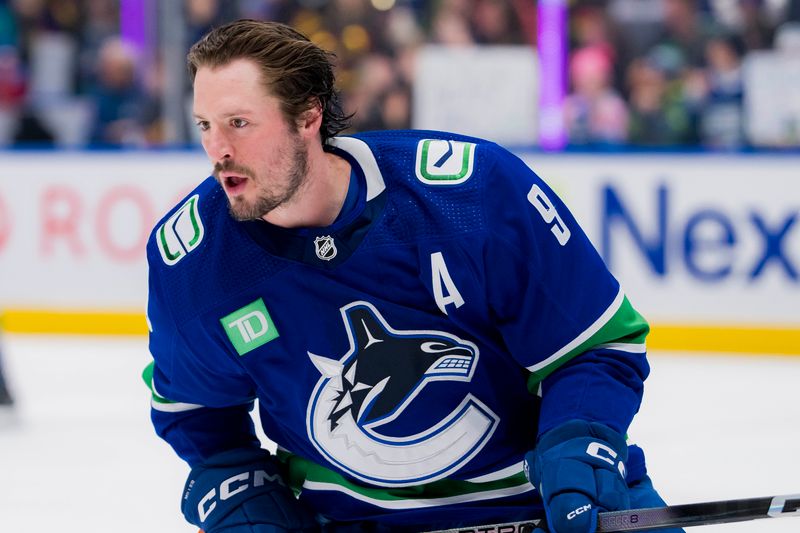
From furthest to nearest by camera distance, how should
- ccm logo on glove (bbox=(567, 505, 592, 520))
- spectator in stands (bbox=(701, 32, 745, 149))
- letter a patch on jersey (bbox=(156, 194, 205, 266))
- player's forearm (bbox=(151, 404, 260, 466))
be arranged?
spectator in stands (bbox=(701, 32, 745, 149))
player's forearm (bbox=(151, 404, 260, 466))
letter a patch on jersey (bbox=(156, 194, 205, 266))
ccm logo on glove (bbox=(567, 505, 592, 520))

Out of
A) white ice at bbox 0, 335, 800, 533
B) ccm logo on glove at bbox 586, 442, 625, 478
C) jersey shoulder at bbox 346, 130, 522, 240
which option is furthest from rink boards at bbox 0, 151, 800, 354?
ccm logo on glove at bbox 586, 442, 625, 478

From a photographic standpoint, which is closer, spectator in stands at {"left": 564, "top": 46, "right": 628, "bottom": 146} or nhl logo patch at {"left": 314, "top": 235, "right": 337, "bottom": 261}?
nhl logo patch at {"left": 314, "top": 235, "right": 337, "bottom": 261}

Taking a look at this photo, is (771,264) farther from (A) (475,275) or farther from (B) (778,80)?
(A) (475,275)

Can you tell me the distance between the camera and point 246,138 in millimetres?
1700

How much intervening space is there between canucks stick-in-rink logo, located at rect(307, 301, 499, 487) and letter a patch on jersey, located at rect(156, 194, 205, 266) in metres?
0.24

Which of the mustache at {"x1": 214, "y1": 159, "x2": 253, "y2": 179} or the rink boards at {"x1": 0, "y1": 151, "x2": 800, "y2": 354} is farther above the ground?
the mustache at {"x1": 214, "y1": 159, "x2": 253, "y2": 179}

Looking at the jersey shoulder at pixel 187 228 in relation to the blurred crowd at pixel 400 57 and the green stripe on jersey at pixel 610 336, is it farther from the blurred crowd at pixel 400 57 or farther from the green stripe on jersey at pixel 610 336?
the blurred crowd at pixel 400 57

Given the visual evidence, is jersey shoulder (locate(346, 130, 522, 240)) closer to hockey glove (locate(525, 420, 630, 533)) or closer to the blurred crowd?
hockey glove (locate(525, 420, 630, 533))

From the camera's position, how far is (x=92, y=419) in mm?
4141

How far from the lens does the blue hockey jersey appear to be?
1.75 m

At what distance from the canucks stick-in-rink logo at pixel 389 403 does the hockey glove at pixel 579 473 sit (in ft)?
0.47

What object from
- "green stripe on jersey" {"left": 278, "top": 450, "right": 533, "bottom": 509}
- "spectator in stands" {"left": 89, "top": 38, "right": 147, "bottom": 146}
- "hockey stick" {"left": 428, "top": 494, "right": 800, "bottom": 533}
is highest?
"hockey stick" {"left": 428, "top": 494, "right": 800, "bottom": 533}

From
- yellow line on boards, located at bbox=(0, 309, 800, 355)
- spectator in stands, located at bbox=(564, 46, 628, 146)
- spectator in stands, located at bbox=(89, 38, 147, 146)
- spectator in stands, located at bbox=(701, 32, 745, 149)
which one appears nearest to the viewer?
yellow line on boards, located at bbox=(0, 309, 800, 355)

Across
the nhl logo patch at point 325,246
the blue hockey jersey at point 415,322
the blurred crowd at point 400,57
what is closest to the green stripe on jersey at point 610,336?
the blue hockey jersey at point 415,322
